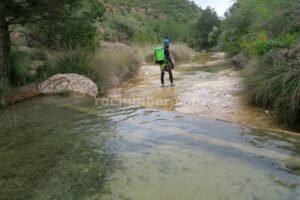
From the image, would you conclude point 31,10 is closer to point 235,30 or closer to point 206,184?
point 206,184

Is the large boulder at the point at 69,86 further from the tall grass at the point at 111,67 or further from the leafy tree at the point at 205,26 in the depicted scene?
the leafy tree at the point at 205,26

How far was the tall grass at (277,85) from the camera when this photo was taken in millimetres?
5621

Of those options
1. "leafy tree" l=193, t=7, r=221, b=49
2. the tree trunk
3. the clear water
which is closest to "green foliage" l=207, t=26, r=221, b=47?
"leafy tree" l=193, t=7, r=221, b=49

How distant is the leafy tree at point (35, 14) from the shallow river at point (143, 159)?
10.3ft

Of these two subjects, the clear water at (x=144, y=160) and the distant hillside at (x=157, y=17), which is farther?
the distant hillside at (x=157, y=17)

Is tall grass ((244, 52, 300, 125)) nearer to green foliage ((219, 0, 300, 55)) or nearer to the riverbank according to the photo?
the riverbank

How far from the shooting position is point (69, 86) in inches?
337

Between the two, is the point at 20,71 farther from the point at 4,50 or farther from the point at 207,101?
the point at 207,101

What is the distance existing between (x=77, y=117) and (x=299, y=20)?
7.60 meters

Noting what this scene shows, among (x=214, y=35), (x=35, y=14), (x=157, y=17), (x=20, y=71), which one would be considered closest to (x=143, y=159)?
(x=35, y=14)

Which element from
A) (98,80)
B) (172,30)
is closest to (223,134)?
(98,80)

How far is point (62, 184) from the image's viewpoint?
130 inches

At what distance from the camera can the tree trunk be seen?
326 inches

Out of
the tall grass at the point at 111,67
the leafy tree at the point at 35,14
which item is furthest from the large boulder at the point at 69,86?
the leafy tree at the point at 35,14
